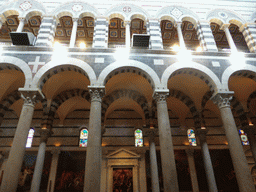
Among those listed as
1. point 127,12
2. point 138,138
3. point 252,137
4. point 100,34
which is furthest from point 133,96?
point 252,137

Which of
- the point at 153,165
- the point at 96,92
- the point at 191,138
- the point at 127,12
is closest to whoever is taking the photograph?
the point at 96,92

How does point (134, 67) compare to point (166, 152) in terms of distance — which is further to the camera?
point (134, 67)

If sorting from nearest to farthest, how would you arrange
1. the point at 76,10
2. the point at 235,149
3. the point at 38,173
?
1. the point at 235,149
2. the point at 38,173
3. the point at 76,10

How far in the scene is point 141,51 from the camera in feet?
29.6

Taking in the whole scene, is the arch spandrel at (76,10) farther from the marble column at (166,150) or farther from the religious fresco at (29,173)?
the religious fresco at (29,173)

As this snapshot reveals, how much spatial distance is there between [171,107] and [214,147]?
392 cm

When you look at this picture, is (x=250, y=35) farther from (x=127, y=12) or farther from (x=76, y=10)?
(x=76, y=10)

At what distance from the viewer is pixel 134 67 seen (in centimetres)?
852

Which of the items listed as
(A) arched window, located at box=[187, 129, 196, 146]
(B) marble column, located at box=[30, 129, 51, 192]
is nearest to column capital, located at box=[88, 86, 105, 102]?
(B) marble column, located at box=[30, 129, 51, 192]

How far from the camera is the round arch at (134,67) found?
26.3 ft

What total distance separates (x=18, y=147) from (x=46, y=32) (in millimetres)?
5890

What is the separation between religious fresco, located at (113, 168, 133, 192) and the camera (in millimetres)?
10844

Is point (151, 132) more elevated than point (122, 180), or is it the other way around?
point (151, 132)

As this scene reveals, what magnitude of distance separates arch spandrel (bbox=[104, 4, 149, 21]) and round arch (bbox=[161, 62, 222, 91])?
12.4 feet
